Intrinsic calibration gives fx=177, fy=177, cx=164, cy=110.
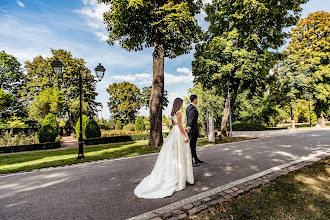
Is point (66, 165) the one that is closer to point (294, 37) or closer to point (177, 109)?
point (177, 109)

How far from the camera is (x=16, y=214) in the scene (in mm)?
3289

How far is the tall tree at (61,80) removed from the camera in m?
32.4

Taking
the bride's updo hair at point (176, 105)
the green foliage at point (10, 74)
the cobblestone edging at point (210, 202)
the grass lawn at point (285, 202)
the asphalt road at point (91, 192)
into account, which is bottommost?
the asphalt road at point (91, 192)

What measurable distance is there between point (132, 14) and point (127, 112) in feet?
123

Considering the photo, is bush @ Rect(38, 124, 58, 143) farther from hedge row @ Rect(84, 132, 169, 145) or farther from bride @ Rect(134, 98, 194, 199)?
bride @ Rect(134, 98, 194, 199)

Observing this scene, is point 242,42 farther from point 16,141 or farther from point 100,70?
point 16,141

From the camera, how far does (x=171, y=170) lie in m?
4.11

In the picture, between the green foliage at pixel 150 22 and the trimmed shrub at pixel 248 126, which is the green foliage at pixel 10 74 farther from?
the trimmed shrub at pixel 248 126

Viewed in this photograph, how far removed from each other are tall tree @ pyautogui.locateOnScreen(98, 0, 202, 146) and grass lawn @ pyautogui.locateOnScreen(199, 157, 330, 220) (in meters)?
8.91

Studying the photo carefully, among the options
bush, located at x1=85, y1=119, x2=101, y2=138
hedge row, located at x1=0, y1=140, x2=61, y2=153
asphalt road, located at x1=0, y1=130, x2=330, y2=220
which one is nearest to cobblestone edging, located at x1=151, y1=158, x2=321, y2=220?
asphalt road, located at x1=0, y1=130, x2=330, y2=220

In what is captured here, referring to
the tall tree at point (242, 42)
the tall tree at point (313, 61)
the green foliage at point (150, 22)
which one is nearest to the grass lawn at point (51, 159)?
the green foliage at point (150, 22)

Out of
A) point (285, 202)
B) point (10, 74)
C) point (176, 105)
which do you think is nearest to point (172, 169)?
point (176, 105)

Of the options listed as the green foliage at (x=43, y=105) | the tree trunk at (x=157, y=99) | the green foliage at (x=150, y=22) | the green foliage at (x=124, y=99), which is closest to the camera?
the green foliage at (x=150, y=22)

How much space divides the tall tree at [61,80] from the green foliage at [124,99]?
1135cm
